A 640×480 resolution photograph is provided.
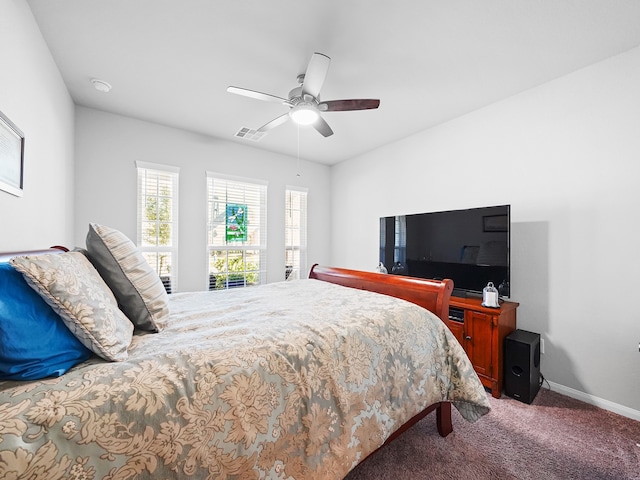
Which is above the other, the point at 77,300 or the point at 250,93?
the point at 250,93

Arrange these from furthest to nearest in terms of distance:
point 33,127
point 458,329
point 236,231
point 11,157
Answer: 1. point 236,231
2. point 458,329
3. point 33,127
4. point 11,157

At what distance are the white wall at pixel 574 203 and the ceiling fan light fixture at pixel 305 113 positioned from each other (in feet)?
6.22

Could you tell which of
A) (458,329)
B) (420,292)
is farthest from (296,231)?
(420,292)

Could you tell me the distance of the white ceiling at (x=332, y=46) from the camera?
1.78 meters

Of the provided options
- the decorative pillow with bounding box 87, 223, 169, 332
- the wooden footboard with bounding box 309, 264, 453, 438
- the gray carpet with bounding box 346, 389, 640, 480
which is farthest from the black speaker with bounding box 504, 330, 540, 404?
the decorative pillow with bounding box 87, 223, 169, 332

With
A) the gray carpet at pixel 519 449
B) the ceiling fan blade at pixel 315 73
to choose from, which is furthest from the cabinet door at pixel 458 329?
the ceiling fan blade at pixel 315 73

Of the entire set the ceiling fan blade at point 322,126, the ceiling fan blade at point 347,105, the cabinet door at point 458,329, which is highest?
the ceiling fan blade at point 347,105

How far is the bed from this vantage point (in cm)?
70

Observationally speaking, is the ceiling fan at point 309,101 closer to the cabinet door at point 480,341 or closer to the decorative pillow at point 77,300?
the decorative pillow at point 77,300

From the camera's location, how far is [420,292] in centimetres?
191

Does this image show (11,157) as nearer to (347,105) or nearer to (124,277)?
(124,277)

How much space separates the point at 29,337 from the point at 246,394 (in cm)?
67

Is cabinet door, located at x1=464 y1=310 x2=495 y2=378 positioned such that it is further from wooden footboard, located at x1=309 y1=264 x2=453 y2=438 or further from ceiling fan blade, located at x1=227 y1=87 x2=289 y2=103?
ceiling fan blade, located at x1=227 y1=87 x2=289 y2=103

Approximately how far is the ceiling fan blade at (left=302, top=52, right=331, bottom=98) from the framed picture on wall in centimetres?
182
